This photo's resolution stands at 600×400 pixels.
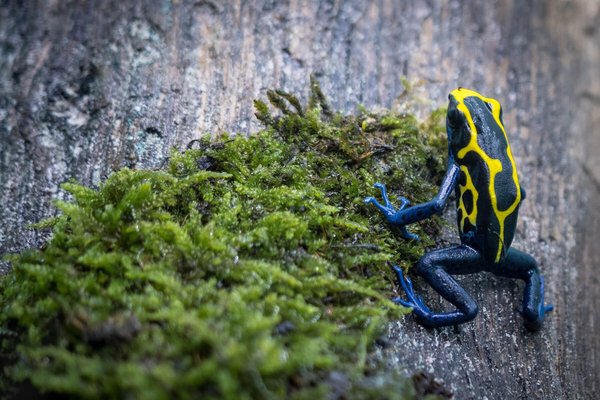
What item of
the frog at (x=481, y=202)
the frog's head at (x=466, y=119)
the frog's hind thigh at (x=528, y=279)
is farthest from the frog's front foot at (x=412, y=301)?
the frog's head at (x=466, y=119)

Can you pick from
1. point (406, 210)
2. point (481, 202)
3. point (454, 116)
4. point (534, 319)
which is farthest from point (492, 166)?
point (534, 319)

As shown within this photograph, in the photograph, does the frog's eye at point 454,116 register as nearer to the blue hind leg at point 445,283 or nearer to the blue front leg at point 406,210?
the blue front leg at point 406,210

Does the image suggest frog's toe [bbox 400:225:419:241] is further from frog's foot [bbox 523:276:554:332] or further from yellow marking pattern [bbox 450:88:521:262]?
frog's foot [bbox 523:276:554:332]

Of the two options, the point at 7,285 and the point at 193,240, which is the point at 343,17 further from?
the point at 7,285

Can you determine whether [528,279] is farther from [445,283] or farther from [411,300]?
[411,300]

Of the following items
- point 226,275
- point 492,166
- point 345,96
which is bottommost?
point 226,275

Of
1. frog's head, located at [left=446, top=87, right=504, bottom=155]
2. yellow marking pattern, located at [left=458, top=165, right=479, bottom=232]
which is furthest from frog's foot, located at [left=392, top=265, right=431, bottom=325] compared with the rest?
frog's head, located at [left=446, top=87, right=504, bottom=155]

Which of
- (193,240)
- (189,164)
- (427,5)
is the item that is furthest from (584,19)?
(193,240)
